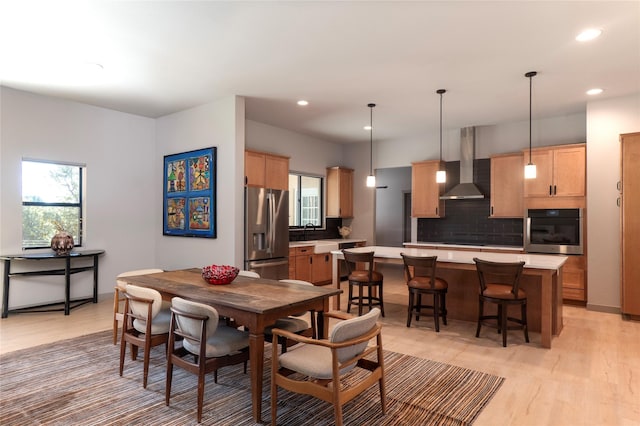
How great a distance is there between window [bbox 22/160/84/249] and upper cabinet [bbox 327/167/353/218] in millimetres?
4455

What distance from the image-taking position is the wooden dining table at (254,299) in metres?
2.40

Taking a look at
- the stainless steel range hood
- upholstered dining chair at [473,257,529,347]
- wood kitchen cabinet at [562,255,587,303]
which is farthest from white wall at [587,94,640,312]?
upholstered dining chair at [473,257,529,347]

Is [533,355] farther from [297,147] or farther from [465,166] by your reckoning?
[297,147]

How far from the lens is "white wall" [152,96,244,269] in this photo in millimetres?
5039

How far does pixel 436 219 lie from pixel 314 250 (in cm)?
240

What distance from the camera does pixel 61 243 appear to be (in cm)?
506

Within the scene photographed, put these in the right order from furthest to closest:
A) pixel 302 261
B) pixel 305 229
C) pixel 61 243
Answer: pixel 305 229, pixel 302 261, pixel 61 243

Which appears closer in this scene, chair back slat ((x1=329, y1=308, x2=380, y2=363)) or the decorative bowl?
chair back slat ((x1=329, y1=308, x2=380, y2=363))

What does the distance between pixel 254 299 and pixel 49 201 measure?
434 centimetres

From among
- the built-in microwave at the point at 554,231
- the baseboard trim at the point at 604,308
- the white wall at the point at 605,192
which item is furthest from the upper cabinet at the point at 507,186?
the baseboard trim at the point at 604,308

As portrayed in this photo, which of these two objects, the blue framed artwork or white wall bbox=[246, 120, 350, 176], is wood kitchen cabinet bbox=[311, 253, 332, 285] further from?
the blue framed artwork

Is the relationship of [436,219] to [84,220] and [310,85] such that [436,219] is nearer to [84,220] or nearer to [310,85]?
[310,85]

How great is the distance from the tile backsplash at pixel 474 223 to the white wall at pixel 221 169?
382 cm

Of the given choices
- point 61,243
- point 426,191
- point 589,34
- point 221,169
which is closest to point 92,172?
point 61,243
